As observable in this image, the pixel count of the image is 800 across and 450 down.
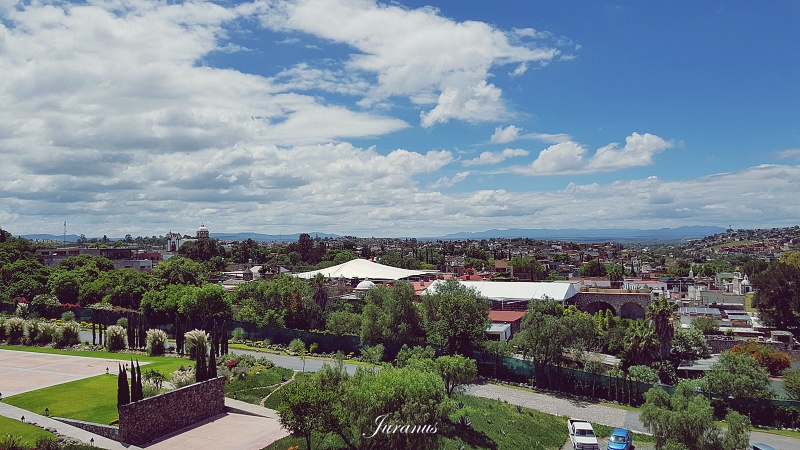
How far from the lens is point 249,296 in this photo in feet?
169

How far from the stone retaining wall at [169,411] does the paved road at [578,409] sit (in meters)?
13.8

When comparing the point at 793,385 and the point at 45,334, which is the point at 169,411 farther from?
the point at 793,385

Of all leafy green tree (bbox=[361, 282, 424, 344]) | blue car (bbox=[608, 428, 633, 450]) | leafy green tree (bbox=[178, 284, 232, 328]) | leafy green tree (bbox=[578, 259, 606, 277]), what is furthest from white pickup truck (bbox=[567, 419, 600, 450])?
leafy green tree (bbox=[578, 259, 606, 277])

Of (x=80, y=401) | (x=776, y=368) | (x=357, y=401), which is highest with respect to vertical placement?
(x=357, y=401)

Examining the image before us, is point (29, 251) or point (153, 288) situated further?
point (29, 251)

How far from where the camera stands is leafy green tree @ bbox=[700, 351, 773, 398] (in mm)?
29078

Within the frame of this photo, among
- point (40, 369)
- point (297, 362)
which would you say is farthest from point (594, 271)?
point (40, 369)

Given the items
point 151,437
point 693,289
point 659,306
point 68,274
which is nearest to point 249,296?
point 68,274

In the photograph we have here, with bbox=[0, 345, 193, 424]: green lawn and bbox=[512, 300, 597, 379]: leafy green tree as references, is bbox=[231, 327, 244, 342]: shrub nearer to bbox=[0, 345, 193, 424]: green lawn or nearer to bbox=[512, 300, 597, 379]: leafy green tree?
bbox=[0, 345, 193, 424]: green lawn

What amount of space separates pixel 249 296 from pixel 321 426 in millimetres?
34797

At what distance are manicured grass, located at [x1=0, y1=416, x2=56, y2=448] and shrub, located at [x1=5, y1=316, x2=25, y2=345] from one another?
856 inches

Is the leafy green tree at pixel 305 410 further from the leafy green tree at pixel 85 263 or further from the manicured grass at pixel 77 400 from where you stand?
the leafy green tree at pixel 85 263

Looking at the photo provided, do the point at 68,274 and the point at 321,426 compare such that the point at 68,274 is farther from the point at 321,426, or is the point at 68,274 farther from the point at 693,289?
the point at 693,289

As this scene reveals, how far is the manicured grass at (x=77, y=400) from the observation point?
922 inches
